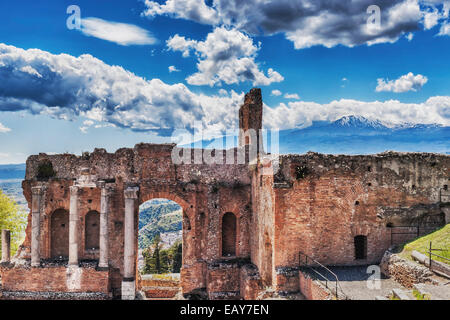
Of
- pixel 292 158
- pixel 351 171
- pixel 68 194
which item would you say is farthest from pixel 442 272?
pixel 68 194

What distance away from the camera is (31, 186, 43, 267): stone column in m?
18.2

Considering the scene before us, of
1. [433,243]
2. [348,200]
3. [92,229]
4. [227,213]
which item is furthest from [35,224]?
[433,243]

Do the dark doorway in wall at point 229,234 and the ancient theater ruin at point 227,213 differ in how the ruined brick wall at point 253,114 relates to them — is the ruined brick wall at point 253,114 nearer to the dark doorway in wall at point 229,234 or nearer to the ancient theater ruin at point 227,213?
the ancient theater ruin at point 227,213

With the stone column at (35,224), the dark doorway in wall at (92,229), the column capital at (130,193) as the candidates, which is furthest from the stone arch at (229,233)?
the stone column at (35,224)

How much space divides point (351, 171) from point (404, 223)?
333 cm

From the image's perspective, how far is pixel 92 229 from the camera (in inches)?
779

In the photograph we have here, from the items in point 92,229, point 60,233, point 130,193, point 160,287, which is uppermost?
point 130,193

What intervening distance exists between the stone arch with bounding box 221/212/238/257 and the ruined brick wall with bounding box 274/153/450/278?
513 centimetres

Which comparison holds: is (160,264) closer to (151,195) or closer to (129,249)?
(129,249)

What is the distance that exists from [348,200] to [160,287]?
11.9m

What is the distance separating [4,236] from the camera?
19.3 metres

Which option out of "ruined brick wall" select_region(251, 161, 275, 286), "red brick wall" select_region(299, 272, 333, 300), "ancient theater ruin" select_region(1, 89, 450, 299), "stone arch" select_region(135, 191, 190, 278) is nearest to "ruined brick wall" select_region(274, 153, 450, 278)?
"ancient theater ruin" select_region(1, 89, 450, 299)

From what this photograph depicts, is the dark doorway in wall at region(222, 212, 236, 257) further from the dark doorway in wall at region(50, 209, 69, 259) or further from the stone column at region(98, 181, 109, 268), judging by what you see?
the dark doorway in wall at region(50, 209, 69, 259)
